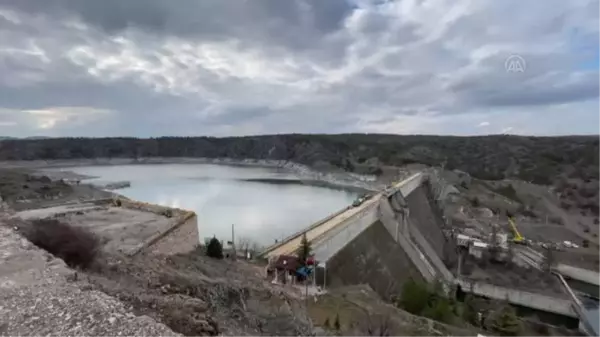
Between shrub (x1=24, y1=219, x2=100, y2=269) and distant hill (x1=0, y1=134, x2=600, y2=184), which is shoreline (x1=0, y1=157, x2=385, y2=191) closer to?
distant hill (x1=0, y1=134, x2=600, y2=184)

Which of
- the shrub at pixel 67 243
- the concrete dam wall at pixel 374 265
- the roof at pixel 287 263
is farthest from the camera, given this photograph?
the concrete dam wall at pixel 374 265

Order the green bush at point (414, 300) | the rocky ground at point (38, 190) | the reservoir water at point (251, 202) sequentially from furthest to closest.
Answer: the rocky ground at point (38, 190) < the reservoir water at point (251, 202) < the green bush at point (414, 300)

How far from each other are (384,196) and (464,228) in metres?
14.2

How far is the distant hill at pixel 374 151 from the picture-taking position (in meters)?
106

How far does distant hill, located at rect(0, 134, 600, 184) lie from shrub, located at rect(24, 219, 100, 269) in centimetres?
9751

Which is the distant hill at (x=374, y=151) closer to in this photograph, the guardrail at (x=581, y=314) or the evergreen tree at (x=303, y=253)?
the guardrail at (x=581, y=314)

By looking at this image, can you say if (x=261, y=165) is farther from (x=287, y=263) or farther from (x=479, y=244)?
(x=287, y=263)

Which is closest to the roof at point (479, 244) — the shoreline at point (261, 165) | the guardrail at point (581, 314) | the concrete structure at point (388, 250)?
the concrete structure at point (388, 250)

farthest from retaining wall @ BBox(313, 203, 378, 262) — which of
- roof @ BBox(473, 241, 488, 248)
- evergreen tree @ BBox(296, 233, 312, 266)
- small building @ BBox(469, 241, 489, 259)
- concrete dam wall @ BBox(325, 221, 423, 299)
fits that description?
roof @ BBox(473, 241, 488, 248)

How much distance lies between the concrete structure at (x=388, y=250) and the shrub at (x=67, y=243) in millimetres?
14076

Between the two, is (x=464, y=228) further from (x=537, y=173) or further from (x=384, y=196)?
(x=537, y=173)

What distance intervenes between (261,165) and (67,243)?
5737 inches

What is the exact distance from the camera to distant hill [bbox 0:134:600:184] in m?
106

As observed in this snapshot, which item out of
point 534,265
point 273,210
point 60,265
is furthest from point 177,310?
point 273,210
